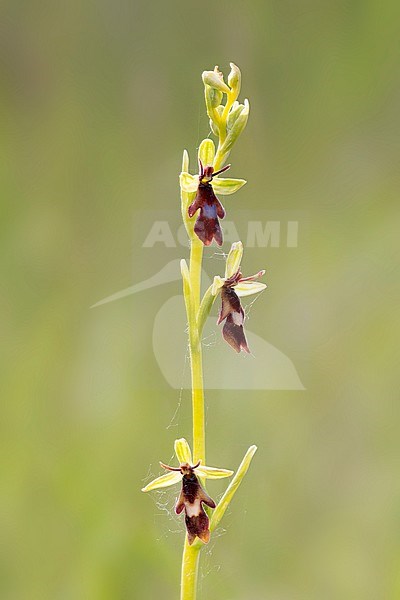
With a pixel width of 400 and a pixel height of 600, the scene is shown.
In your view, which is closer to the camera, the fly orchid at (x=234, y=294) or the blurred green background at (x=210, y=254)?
the fly orchid at (x=234, y=294)

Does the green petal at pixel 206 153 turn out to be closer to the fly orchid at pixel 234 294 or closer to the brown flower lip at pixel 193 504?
the fly orchid at pixel 234 294

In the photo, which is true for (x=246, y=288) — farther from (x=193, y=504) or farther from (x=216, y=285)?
(x=193, y=504)

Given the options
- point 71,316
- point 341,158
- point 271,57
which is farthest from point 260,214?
point 71,316

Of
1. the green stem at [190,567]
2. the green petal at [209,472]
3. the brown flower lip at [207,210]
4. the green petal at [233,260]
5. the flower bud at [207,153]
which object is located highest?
the flower bud at [207,153]

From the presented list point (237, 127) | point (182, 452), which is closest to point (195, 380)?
point (182, 452)

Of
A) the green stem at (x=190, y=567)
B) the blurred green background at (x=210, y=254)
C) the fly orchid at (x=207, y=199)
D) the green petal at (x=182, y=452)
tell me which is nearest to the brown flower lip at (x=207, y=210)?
the fly orchid at (x=207, y=199)

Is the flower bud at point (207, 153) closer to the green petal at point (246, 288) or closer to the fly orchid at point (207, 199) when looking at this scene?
the fly orchid at point (207, 199)

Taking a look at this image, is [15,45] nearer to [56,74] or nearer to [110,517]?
[56,74]

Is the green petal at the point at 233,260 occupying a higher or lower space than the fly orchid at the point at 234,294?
higher

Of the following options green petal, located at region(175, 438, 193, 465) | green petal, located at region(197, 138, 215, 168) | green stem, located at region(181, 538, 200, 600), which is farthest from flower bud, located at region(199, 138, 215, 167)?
green stem, located at region(181, 538, 200, 600)
